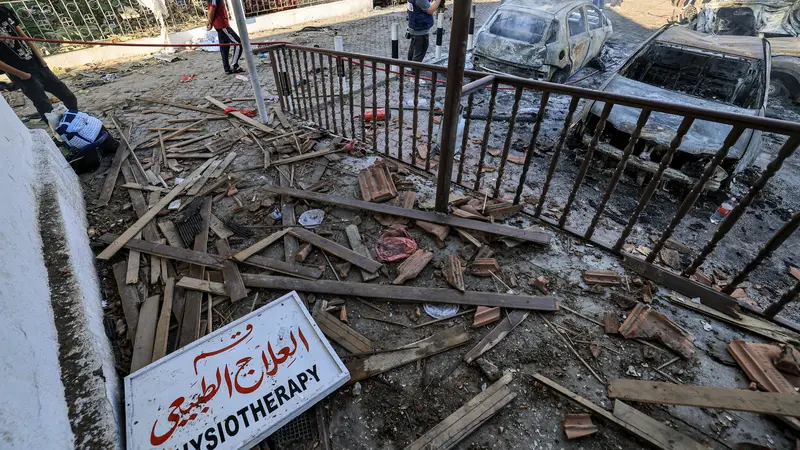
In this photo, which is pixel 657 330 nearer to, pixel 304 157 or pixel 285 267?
pixel 285 267

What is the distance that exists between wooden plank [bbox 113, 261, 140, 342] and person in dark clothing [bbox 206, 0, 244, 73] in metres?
6.76

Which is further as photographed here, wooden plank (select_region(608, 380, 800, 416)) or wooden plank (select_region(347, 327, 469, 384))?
wooden plank (select_region(347, 327, 469, 384))

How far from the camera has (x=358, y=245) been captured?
11.3ft

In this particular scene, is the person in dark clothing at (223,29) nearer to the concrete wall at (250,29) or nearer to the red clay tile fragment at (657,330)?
the concrete wall at (250,29)

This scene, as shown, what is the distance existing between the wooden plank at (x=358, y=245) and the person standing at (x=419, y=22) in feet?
19.5

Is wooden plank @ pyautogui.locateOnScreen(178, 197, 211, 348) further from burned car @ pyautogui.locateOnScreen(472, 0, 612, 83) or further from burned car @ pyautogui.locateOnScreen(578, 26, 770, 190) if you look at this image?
burned car @ pyautogui.locateOnScreen(472, 0, 612, 83)

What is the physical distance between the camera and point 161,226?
3.79 meters

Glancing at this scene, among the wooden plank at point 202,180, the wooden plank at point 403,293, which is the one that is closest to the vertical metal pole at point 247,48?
the wooden plank at point 202,180

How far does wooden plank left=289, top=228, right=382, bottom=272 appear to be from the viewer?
316 centimetres

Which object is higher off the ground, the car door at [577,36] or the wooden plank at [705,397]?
the car door at [577,36]

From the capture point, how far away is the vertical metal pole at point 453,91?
2.58 metres

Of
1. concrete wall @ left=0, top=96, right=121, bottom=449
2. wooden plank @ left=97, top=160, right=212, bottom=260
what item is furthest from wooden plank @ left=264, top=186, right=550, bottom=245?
concrete wall @ left=0, top=96, right=121, bottom=449

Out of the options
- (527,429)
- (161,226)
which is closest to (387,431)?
(527,429)

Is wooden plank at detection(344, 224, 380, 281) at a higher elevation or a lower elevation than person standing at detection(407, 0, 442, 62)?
lower
